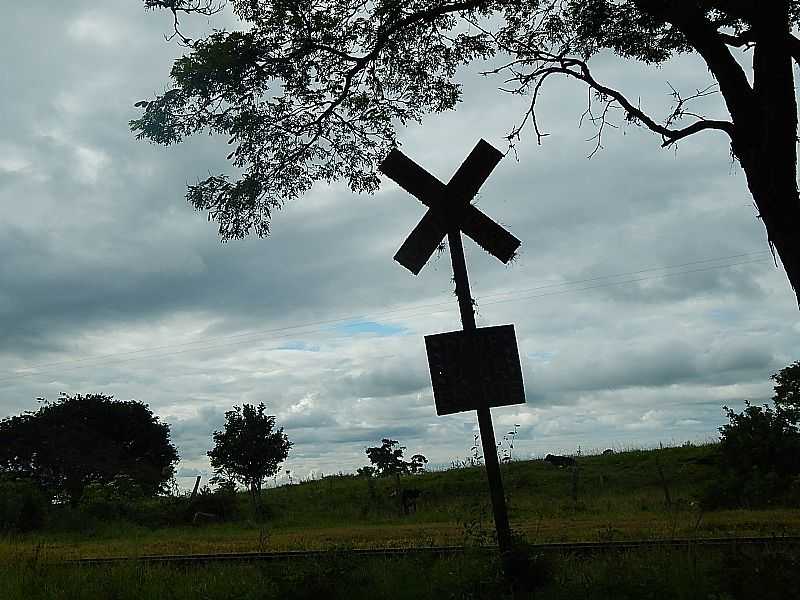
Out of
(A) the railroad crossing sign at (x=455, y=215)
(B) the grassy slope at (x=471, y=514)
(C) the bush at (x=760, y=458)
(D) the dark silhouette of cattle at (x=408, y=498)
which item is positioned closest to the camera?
(A) the railroad crossing sign at (x=455, y=215)

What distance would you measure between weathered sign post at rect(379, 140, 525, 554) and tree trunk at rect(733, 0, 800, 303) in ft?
9.16

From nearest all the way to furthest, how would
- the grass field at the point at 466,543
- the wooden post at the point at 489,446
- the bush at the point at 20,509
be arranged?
the grass field at the point at 466,543, the wooden post at the point at 489,446, the bush at the point at 20,509

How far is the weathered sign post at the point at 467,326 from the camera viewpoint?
23.0 feet

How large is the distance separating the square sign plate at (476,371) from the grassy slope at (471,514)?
19.4ft

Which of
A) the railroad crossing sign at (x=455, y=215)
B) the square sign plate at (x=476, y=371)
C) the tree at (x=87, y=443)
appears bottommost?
the square sign plate at (x=476, y=371)

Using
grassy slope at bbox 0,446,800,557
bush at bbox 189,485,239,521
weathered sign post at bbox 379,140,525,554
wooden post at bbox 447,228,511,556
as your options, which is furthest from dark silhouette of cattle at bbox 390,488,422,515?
weathered sign post at bbox 379,140,525,554

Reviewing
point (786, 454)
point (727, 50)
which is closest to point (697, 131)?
point (727, 50)

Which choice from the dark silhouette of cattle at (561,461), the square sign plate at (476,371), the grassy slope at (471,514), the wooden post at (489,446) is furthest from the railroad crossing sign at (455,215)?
the dark silhouette of cattle at (561,461)

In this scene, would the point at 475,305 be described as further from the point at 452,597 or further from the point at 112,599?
the point at 112,599

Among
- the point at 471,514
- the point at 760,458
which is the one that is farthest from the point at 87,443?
the point at 760,458

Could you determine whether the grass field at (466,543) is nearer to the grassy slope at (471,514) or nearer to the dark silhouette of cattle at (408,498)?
the grassy slope at (471,514)

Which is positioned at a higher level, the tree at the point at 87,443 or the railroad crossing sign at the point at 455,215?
the tree at the point at 87,443

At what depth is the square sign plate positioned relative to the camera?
698 cm

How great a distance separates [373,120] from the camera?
11.2m
